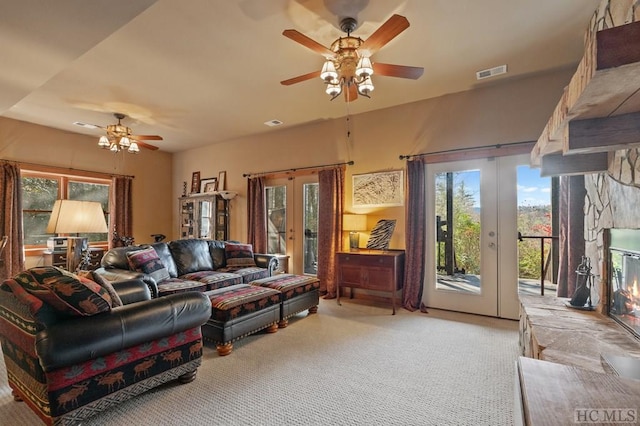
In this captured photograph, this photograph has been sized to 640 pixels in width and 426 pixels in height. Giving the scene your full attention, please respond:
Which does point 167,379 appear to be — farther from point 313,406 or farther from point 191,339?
point 313,406

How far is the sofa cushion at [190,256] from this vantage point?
4230 mm

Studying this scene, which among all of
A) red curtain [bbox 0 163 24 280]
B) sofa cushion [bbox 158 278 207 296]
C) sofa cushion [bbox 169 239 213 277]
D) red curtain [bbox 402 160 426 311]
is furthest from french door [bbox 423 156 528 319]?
red curtain [bbox 0 163 24 280]

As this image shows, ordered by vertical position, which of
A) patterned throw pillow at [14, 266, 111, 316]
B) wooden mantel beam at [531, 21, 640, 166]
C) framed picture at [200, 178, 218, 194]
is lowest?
patterned throw pillow at [14, 266, 111, 316]

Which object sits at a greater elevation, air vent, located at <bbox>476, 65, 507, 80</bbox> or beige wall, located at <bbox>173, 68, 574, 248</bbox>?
air vent, located at <bbox>476, 65, 507, 80</bbox>

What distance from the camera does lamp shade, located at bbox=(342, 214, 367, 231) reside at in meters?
4.38

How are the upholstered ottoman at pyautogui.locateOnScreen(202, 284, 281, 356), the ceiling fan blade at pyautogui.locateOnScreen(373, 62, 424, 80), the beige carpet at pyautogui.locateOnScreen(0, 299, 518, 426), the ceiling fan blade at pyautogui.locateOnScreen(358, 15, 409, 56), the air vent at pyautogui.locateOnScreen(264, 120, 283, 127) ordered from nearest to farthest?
the beige carpet at pyautogui.locateOnScreen(0, 299, 518, 426) → the ceiling fan blade at pyautogui.locateOnScreen(358, 15, 409, 56) → the ceiling fan blade at pyautogui.locateOnScreen(373, 62, 424, 80) → the upholstered ottoman at pyautogui.locateOnScreen(202, 284, 281, 356) → the air vent at pyautogui.locateOnScreen(264, 120, 283, 127)

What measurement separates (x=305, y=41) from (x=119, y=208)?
586cm

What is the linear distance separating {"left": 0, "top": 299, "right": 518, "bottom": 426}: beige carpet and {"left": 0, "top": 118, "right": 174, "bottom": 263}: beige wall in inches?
168

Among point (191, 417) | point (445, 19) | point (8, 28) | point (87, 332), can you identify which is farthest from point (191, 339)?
point (445, 19)

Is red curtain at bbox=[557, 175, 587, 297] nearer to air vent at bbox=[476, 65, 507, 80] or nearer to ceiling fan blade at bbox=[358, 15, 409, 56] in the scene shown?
air vent at bbox=[476, 65, 507, 80]

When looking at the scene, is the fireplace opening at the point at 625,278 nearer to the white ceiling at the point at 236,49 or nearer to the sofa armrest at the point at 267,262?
the white ceiling at the point at 236,49

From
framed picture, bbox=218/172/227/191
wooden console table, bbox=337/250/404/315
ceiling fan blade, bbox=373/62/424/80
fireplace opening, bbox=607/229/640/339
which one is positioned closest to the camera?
fireplace opening, bbox=607/229/640/339

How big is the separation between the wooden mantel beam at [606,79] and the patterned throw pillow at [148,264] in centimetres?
405

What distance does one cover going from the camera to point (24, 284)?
1.80m
